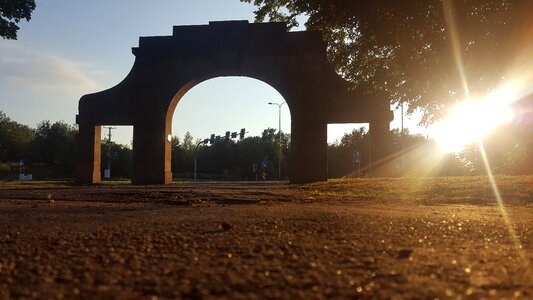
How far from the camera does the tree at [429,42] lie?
33.6 ft

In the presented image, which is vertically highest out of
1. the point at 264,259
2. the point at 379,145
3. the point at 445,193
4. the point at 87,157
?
the point at 379,145

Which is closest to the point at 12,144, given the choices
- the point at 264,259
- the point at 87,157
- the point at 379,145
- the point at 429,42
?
the point at 87,157

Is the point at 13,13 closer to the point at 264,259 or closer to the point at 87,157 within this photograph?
the point at 87,157

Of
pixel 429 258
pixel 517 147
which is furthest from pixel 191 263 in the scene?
pixel 517 147

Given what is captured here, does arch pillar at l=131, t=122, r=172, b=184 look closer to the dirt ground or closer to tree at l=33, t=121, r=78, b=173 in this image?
the dirt ground

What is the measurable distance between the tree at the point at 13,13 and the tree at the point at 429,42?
10142mm

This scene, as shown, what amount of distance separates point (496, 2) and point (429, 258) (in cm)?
889

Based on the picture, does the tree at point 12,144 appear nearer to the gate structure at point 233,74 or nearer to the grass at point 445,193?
the gate structure at point 233,74

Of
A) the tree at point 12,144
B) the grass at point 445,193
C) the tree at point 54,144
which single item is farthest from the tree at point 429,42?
the tree at point 12,144

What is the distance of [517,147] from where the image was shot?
21.4 meters

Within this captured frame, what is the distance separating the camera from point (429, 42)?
39.4ft

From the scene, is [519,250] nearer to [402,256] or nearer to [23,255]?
[402,256]

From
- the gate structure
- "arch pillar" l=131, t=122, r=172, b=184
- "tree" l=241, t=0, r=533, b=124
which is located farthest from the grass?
"arch pillar" l=131, t=122, r=172, b=184

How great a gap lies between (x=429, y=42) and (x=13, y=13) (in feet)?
49.4
